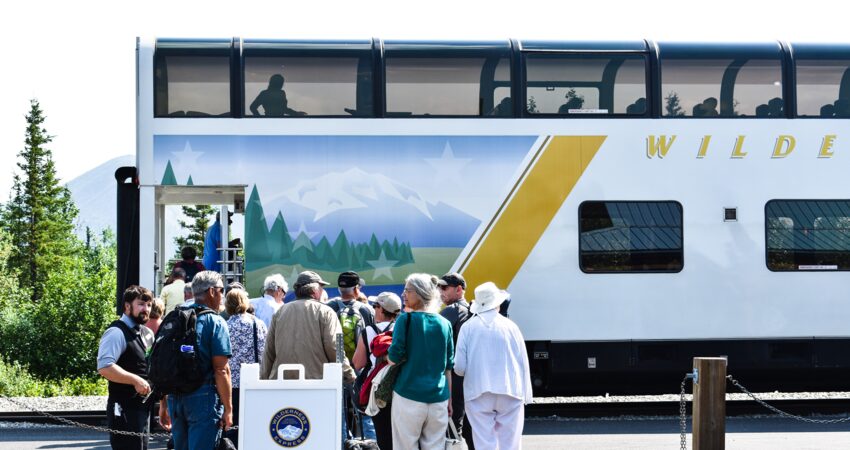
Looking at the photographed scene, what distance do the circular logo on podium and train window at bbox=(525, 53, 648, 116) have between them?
23.1 ft

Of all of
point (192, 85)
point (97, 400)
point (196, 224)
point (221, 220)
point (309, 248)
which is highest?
point (196, 224)

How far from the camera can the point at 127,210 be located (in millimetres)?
13688

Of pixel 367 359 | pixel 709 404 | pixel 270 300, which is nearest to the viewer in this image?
pixel 367 359

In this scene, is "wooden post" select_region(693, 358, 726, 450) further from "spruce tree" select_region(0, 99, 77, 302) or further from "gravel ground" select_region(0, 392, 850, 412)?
"spruce tree" select_region(0, 99, 77, 302)

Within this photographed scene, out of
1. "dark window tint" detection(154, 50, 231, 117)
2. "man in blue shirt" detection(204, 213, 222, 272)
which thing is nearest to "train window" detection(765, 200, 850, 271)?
"man in blue shirt" detection(204, 213, 222, 272)

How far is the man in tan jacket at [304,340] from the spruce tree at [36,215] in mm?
81351

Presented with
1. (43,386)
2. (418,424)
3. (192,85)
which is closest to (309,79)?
(192,85)

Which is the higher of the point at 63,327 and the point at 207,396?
the point at 207,396

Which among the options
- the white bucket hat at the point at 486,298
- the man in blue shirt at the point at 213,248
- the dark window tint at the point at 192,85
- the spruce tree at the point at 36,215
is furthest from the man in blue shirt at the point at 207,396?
the spruce tree at the point at 36,215

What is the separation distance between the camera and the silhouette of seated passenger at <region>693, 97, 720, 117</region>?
14.4 m

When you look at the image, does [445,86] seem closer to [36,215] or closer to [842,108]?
[842,108]

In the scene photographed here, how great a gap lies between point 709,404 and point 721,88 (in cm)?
559

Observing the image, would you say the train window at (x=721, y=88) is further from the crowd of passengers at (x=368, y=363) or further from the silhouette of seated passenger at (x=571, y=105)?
the crowd of passengers at (x=368, y=363)

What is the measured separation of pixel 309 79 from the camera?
45.8 ft
